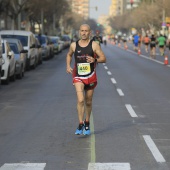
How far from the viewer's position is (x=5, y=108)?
47.0 ft

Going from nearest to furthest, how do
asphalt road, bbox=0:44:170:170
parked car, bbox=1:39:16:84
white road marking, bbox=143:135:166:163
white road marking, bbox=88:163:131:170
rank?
white road marking, bbox=88:163:131:170, asphalt road, bbox=0:44:170:170, white road marking, bbox=143:135:166:163, parked car, bbox=1:39:16:84

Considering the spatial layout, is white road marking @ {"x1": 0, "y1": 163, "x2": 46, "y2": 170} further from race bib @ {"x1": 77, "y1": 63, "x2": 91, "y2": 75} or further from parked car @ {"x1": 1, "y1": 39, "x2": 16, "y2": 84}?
parked car @ {"x1": 1, "y1": 39, "x2": 16, "y2": 84}

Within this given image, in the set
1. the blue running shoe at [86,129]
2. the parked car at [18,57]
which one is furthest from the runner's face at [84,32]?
the parked car at [18,57]

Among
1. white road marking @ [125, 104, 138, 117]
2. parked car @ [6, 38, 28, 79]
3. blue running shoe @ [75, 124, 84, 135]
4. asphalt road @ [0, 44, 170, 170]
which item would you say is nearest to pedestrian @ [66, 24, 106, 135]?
blue running shoe @ [75, 124, 84, 135]

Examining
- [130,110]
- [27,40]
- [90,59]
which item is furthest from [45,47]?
[90,59]

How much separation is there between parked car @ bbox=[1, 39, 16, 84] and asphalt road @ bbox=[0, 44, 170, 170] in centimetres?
152

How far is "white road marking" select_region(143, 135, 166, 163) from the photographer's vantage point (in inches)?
320

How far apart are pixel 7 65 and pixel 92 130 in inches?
422

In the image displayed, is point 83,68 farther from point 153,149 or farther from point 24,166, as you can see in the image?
point 24,166

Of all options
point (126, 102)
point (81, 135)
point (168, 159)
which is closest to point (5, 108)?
point (126, 102)

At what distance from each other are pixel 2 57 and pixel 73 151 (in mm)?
12594

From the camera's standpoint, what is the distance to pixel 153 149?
29.3 feet

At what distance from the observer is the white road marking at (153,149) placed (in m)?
8.14

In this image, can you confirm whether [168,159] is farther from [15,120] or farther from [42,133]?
[15,120]
